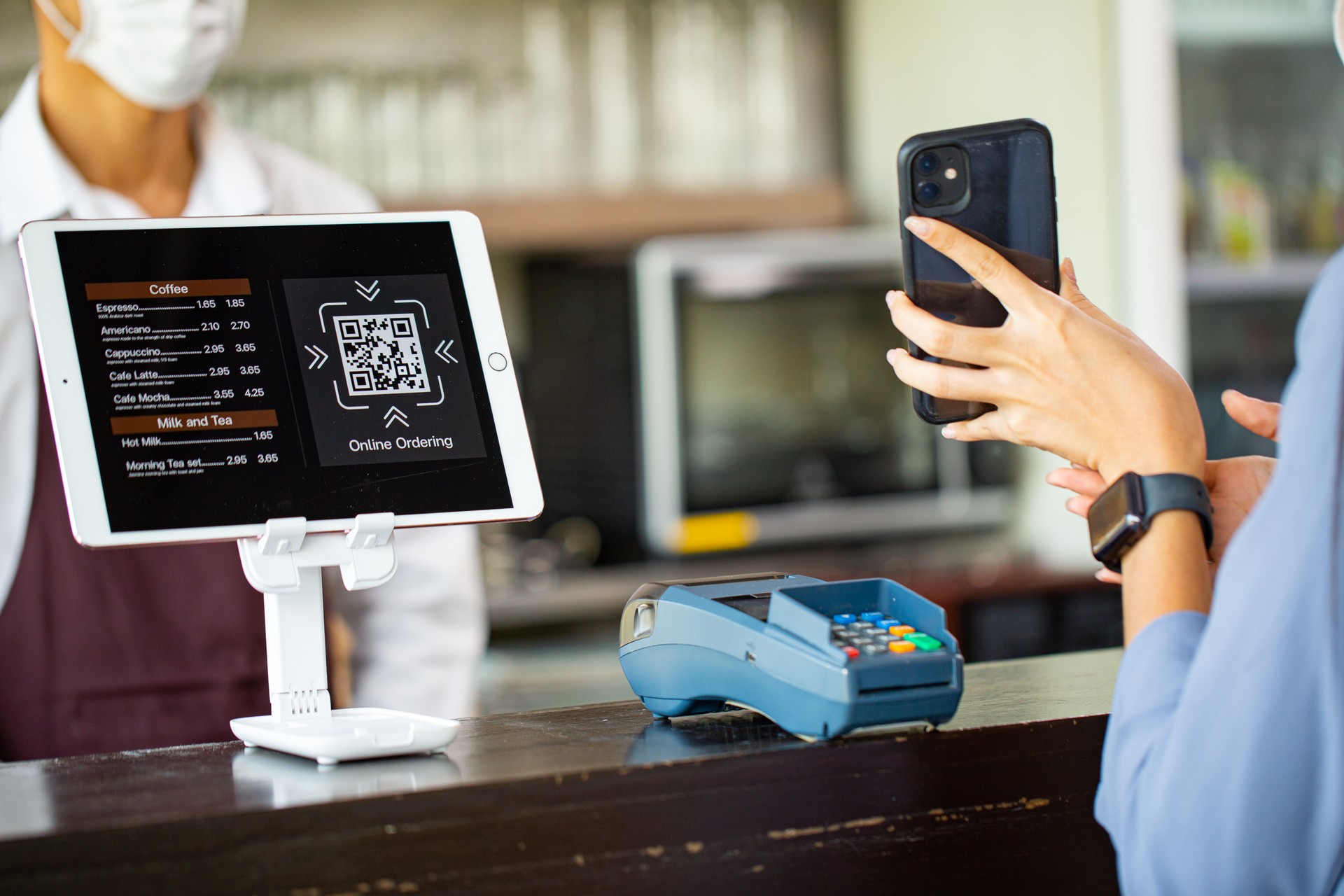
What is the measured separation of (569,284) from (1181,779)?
2107 millimetres

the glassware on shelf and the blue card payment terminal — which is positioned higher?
the glassware on shelf

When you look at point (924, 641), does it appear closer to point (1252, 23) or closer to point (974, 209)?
point (974, 209)

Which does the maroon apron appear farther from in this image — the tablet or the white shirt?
the tablet

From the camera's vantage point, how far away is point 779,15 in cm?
283

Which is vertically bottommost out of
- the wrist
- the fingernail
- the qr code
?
the wrist

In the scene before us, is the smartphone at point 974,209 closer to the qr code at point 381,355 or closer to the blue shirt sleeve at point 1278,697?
the blue shirt sleeve at point 1278,697

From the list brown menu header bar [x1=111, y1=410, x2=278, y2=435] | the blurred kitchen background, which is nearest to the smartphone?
brown menu header bar [x1=111, y1=410, x2=278, y2=435]

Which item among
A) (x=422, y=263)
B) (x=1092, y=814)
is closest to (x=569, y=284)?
(x=422, y=263)

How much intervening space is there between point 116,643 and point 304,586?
1.98 ft

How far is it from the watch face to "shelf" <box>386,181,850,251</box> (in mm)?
1948

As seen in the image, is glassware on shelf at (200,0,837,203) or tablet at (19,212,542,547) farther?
glassware on shelf at (200,0,837,203)

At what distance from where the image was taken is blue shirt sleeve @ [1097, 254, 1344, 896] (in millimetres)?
580

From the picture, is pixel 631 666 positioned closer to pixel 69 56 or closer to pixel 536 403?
pixel 69 56

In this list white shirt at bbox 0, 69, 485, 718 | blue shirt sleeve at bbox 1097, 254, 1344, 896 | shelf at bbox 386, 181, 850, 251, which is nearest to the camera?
blue shirt sleeve at bbox 1097, 254, 1344, 896
